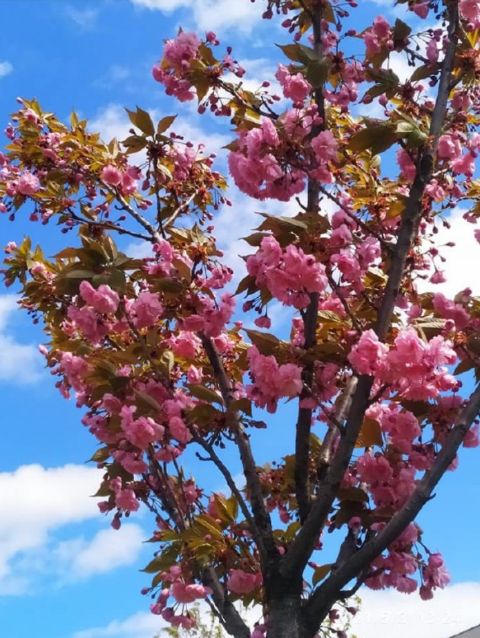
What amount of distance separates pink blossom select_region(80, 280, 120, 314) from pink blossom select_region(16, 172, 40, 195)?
6.41 feet

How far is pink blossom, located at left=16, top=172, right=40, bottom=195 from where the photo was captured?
5.61 m

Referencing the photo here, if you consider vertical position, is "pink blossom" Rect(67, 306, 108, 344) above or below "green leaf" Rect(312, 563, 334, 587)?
above

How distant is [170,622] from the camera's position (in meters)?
4.57

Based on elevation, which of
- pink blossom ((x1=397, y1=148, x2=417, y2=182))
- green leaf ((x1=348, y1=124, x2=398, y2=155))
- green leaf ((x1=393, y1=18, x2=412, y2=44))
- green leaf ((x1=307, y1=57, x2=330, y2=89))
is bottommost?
green leaf ((x1=348, y1=124, x2=398, y2=155))

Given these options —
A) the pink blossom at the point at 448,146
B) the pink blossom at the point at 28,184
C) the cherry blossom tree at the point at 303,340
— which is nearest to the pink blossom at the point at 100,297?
the cherry blossom tree at the point at 303,340

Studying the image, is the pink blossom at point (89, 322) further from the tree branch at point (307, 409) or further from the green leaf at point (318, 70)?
the green leaf at point (318, 70)

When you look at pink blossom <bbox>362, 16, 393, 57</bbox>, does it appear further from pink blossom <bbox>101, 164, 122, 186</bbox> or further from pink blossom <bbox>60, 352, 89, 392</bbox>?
pink blossom <bbox>60, 352, 89, 392</bbox>

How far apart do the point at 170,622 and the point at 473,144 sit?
315 centimetres

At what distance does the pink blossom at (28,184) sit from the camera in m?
5.61

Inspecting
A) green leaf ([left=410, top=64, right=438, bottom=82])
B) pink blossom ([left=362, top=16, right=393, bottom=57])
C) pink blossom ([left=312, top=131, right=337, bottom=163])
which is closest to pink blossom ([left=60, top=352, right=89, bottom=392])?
pink blossom ([left=312, top=131, right=337, bottom=163])

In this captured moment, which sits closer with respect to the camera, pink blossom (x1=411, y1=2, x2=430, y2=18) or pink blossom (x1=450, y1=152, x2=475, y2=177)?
pink blossom (x1=450, y1=152, x2=475, y2=177)

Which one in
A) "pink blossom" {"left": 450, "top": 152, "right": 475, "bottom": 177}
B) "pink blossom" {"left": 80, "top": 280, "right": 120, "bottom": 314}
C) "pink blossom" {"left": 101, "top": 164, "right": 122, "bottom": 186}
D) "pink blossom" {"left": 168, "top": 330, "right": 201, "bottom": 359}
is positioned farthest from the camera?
"pink blossom" {"left": 101, "top": 164, "right": 122, "bottom": 186}

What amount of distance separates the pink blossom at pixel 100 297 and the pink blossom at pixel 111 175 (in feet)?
5.24

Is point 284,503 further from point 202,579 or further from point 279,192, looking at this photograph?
point 279,192
